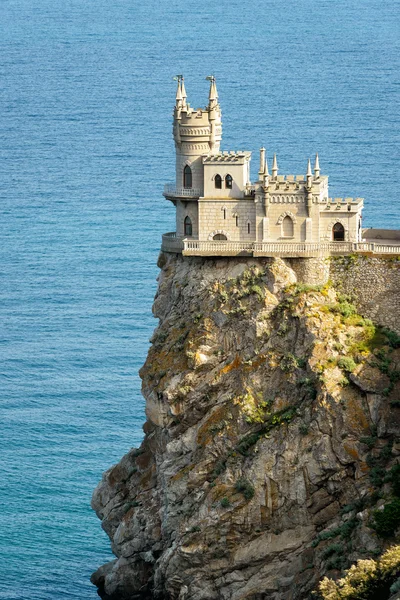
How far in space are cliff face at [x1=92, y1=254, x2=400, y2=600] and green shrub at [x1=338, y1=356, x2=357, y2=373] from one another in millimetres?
57

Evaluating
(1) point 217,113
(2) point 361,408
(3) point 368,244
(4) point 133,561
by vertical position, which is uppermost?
(1) point 217,113

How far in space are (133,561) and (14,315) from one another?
2046 inches

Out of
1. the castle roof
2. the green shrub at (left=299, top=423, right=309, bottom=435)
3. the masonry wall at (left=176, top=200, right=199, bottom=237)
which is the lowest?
the green shrub at (left=299, top=423, right=309, bottom=435)

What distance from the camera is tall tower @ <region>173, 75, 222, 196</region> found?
5153 inches

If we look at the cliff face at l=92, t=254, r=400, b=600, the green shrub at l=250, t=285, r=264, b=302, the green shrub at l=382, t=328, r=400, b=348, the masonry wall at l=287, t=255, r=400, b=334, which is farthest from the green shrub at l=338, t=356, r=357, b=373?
the green shrub at l=250, t=285, r=264, b=302

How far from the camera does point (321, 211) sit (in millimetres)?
129375

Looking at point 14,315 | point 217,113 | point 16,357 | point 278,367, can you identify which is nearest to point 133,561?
point 278,367

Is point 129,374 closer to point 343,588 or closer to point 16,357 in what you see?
point 16,357

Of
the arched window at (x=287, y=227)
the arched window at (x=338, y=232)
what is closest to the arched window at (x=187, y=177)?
the arched window at (x=287, y=227)

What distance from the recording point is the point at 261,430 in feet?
415

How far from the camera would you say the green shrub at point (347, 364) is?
12481cm

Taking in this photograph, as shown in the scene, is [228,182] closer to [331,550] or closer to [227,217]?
[227,217]

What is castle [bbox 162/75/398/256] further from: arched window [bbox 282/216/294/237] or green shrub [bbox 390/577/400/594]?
green shrub [bbox 390/577/400/594]

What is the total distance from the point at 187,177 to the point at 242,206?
13.4ft
